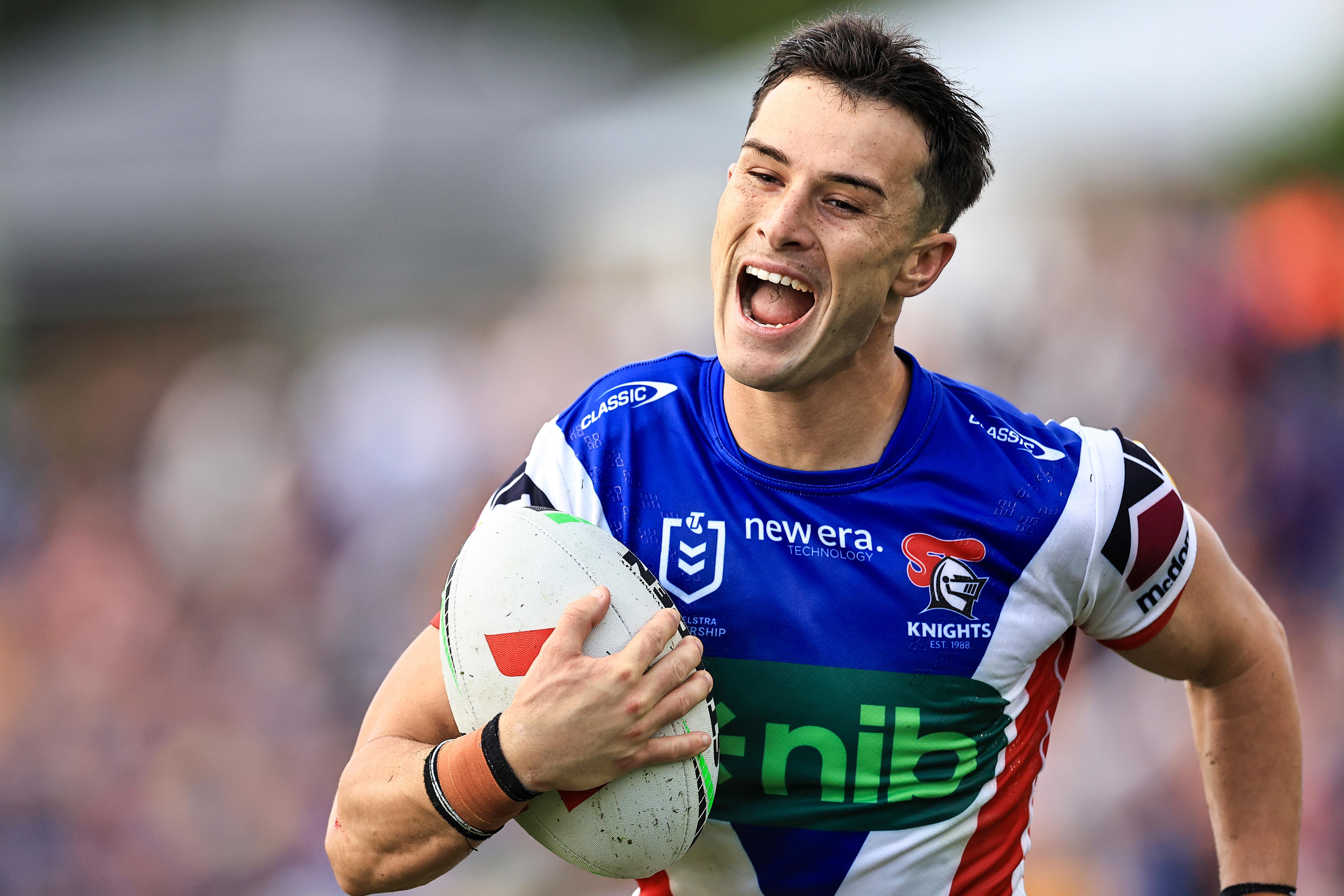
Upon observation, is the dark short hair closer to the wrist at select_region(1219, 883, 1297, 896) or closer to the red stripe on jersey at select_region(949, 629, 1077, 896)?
the red stripe on jersey at select_region(949, 629, 1077, 896)

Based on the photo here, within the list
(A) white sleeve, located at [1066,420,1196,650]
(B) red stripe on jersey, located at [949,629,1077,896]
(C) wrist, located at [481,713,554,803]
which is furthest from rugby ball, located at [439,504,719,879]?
(A) white sleeve, located at [1066,420,1196,650]

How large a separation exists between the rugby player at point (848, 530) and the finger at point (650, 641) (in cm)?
38

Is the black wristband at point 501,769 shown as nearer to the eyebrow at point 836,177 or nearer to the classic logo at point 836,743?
the classic logo at point 836,743

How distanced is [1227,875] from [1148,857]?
2.98 m

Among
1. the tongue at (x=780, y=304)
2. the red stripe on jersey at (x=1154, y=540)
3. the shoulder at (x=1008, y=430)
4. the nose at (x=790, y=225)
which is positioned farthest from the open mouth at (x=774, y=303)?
the red stripe on jersey at (x=1154, y=540)

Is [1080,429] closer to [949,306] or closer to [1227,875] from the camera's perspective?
[1227,875]

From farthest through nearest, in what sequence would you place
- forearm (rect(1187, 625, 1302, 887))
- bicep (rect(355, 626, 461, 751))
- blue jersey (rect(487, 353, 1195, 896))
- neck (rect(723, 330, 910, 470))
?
forearm (rect(1187, 625, 1302, 887))
neck (rect(723, 330, 910, 470))
blue jersey (rect(487, 353, 1195, 896))
bicep (rect(355, 626, 461, 751))

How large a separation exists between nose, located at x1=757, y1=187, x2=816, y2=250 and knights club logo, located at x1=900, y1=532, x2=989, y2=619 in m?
0.68

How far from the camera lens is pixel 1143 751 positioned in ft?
19.3

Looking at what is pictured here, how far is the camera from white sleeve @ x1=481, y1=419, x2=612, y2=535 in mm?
2574

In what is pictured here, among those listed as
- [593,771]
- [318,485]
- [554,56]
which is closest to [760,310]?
[593,771]

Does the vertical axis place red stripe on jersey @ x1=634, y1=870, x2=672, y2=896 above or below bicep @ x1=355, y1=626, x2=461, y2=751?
below

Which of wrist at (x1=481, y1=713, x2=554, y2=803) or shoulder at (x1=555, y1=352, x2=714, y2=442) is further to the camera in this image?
shoulder at (x1=555, y1=352, x2=714, y2=442)

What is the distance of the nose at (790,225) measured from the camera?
97.7 inches
